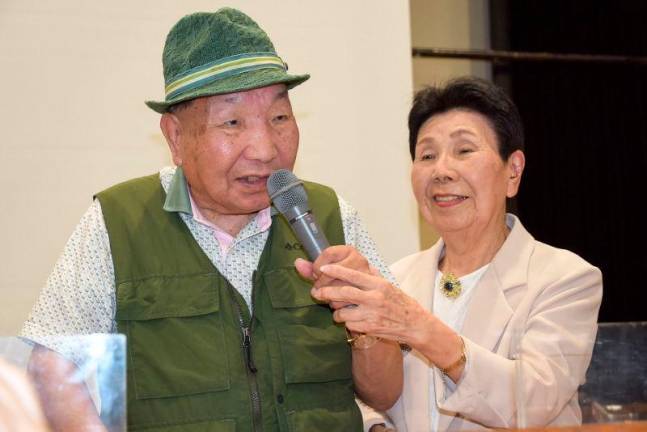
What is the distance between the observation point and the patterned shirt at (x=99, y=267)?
5.93ft

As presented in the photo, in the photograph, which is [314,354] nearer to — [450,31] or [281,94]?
[281,94]

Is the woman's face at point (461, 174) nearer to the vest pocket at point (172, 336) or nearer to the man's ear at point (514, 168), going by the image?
the man's ear at point (514, 168)

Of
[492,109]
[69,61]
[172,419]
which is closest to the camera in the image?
[172,419]

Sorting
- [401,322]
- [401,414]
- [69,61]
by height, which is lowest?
[401,414]

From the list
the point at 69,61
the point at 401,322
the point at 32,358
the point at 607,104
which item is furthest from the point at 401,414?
the point at 607,104

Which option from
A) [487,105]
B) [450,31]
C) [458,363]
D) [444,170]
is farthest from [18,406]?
[450,31]

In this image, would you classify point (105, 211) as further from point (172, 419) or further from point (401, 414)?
point (401, 414)

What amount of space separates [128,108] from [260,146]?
1581 mm

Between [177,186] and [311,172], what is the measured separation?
1.51 meters

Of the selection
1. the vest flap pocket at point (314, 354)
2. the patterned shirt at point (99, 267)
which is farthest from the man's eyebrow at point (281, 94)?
the vest flap pocket at point (314, 354)

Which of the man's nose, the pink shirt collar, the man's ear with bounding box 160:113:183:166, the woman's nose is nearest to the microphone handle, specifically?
the man's nose

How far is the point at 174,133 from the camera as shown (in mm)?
2037

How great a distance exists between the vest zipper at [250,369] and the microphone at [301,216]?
247 millimetres

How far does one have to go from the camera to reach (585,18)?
5.00 meters
